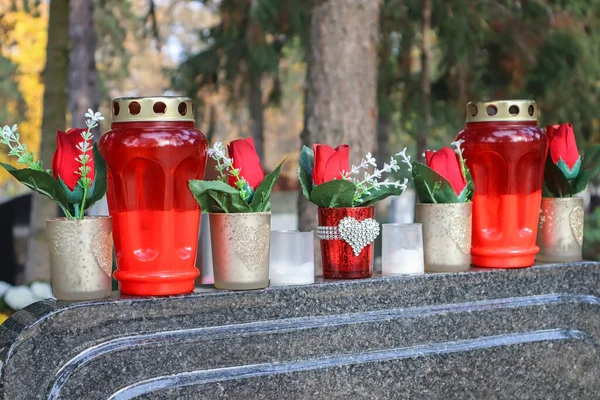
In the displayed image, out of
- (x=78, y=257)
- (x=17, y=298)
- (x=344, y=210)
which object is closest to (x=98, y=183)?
(x=78, y=257)

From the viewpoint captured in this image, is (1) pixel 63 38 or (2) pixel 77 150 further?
(1) pixel 63 38

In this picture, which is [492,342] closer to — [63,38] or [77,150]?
[77,150]

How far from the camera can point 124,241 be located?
6.05 feet

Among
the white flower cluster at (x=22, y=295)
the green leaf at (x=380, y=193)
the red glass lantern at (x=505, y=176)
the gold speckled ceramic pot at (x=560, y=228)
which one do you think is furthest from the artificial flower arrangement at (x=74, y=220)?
the white flower cluster at (x=22, y=295)

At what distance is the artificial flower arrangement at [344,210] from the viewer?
6.64 feet

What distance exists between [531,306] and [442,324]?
31 centimetres

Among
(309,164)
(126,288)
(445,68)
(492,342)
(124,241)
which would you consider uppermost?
(445,68)

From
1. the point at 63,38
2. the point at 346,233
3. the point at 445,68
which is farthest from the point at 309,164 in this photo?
the point at 445,68

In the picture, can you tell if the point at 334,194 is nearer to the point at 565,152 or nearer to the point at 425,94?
the point at 565,152

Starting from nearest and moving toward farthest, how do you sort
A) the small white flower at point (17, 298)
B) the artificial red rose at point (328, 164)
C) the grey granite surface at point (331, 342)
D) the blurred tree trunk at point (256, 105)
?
the grey granite surface at point (331, 342) → the artificial red rose at point (328, 164) → the small white flower at point (17, 298) → the blurred tree trunk at point (256, 105)

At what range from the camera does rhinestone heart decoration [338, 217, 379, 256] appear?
202 centimetres

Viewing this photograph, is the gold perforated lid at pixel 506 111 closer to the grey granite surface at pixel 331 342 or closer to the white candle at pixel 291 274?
the grey granite surface at pixel 331 342

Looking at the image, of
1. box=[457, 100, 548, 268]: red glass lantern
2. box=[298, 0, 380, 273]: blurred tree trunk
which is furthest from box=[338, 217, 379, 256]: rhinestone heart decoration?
box=[298, 0, 380, 273]: blurred tree trunk

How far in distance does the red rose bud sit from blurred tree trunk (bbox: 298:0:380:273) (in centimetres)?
229
